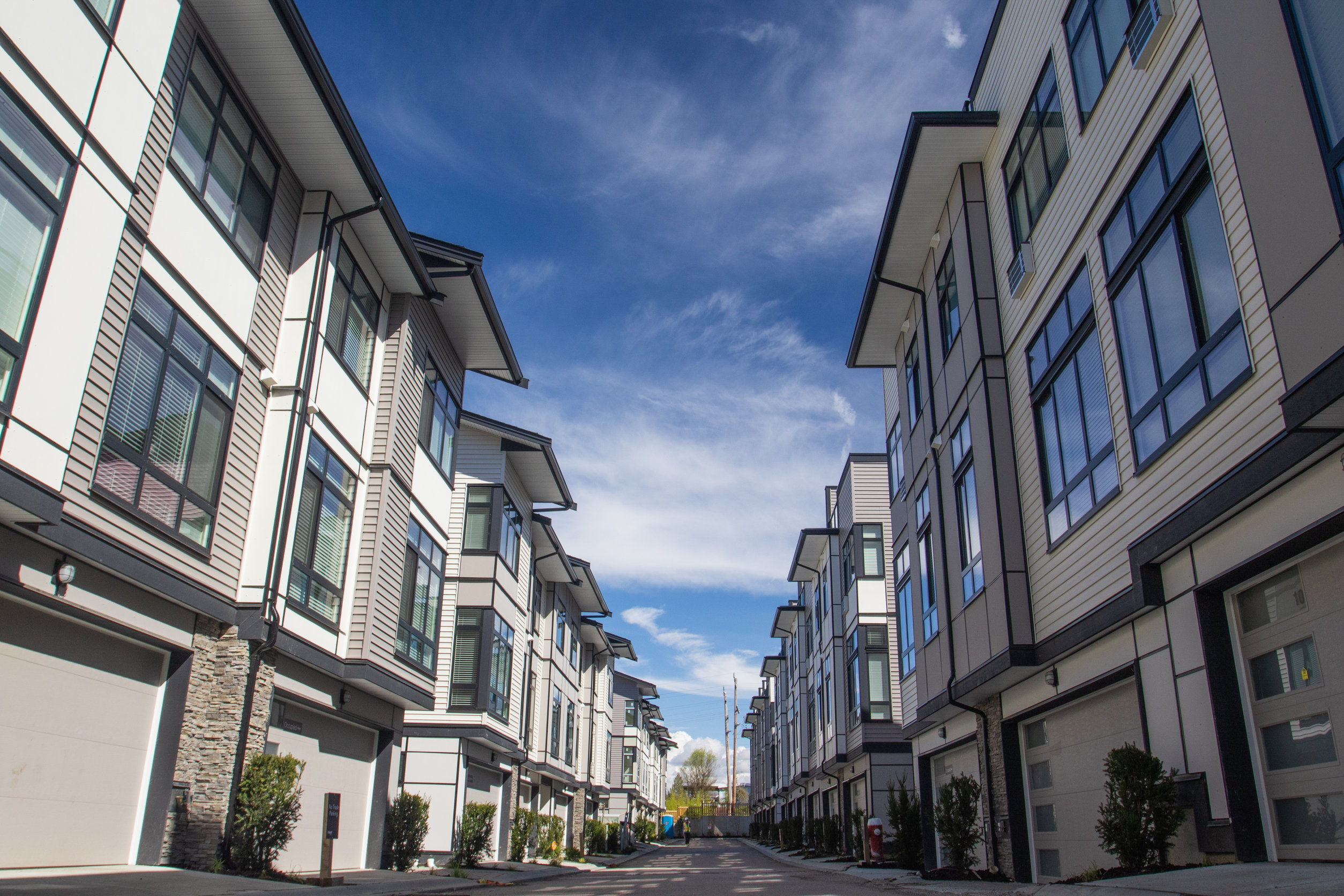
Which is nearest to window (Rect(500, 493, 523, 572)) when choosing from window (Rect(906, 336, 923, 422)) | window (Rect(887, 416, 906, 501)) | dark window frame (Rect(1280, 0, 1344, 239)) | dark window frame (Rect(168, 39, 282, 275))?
window (Rect(887, 416, 906, 501))

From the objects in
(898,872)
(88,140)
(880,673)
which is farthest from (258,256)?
(880,673)

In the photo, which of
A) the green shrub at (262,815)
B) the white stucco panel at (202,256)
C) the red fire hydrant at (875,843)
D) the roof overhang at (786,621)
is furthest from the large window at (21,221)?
the roof overhang at (786,621)

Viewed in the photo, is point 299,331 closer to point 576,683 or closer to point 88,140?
point 88,140

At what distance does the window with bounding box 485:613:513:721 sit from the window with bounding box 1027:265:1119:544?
15343 mm

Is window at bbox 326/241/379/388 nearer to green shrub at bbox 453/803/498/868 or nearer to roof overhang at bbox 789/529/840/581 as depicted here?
green shrub at bbox 453/803/498/868

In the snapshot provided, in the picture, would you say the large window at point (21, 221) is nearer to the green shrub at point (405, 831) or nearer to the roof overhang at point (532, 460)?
the green shrub at point (405, 831)

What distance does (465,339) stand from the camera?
20.2m

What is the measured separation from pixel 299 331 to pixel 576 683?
29378mm

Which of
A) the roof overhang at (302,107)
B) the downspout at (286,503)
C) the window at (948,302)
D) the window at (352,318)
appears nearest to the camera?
the downspout at (286,503)

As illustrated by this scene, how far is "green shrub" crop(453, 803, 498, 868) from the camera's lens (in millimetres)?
20062

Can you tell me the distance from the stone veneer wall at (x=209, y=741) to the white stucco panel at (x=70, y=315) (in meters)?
3.59

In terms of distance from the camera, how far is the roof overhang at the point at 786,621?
46.6 meters

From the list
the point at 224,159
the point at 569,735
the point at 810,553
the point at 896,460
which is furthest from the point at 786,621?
the point at 224,159

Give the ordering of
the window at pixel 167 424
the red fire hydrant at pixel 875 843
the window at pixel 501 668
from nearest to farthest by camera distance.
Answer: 1. the window at pixel 167 424
2. the red fire hydrant at pixel 875 843
3. the window at pixel 501 668
